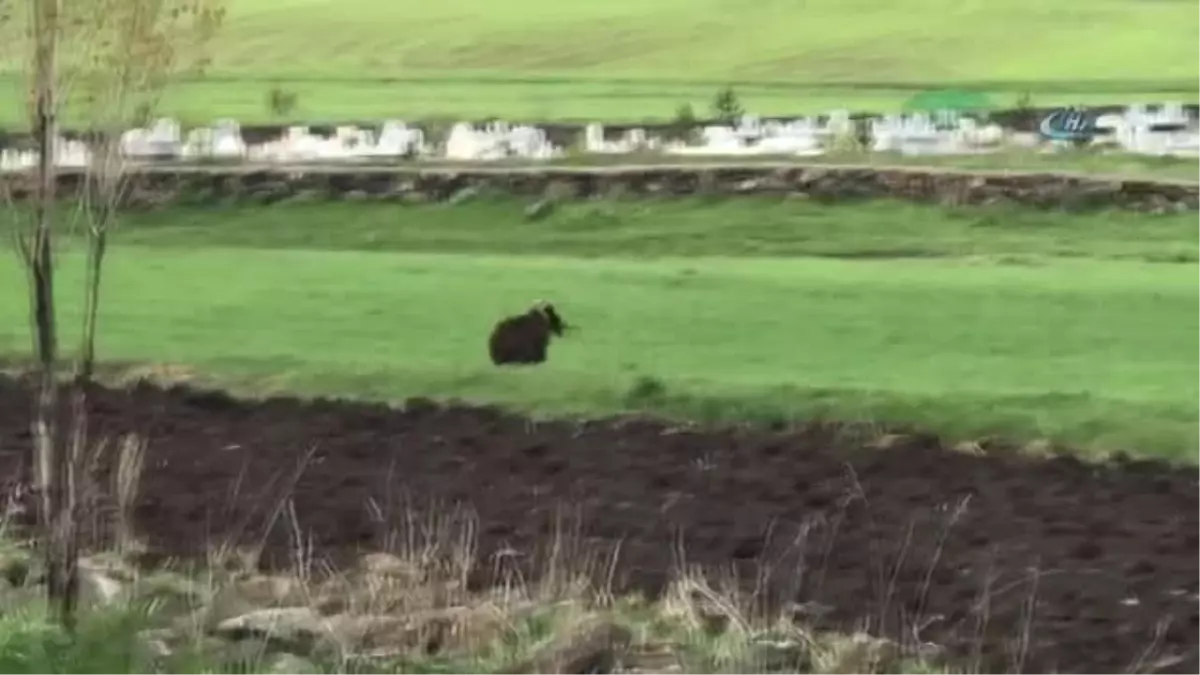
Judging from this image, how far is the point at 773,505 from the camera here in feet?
39.1

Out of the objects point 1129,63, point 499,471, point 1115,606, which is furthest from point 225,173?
point 1129,63

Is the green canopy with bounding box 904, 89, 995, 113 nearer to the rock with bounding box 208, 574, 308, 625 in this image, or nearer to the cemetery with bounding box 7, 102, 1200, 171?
the cemetery with bounding box 7, 102, 1200, 171

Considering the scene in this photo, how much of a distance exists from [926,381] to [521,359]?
2.98 m

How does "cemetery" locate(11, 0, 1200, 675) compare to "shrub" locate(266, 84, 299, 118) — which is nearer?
"cemetery" locate(11, 0, 1200, 675)

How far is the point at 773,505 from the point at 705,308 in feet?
23.8

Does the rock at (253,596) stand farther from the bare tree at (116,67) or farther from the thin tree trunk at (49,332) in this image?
the bare tree at (116,67)

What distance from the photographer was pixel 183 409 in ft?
48.1

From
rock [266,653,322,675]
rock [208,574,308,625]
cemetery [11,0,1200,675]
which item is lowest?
cemetery [11,0,1200,675]

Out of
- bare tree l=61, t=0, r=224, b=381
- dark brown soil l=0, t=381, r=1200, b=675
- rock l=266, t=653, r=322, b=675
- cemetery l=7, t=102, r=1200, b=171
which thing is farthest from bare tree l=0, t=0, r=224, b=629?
cemetery l=7, t=102, r=1200, b=171

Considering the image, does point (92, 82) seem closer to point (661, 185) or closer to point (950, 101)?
point (661, 185)

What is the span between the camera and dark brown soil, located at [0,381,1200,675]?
9.82m

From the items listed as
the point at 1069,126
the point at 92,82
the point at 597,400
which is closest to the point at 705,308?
the point at 597,400

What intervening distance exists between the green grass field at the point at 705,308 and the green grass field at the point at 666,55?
1653cm

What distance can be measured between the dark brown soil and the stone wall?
1347cm
